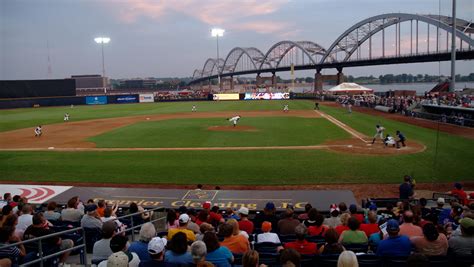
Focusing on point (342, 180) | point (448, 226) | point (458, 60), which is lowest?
point (342, 180)

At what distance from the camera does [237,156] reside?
24984 mm

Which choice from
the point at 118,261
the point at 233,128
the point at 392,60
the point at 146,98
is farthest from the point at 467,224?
the point at 392,60

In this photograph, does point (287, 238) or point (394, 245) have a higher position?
point (394, 245)

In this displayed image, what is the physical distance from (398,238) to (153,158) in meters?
19.8

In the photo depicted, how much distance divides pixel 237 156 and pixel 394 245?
1842cm

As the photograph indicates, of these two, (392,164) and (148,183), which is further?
(392,164)

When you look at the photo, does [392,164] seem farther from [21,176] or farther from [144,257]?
[21,176]

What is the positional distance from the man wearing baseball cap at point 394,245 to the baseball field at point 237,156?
11756mm

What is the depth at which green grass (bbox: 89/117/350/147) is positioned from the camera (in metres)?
30.2

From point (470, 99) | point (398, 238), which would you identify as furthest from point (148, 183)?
point (470, 99)

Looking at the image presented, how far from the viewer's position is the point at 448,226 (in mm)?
8469

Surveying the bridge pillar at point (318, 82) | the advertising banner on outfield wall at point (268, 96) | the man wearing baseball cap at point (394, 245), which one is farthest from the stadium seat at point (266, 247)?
the bridge pillar at point (318, 82)

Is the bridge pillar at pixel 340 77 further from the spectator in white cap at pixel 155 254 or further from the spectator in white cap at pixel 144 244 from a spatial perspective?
the spectator in white cap at pixel 155 254

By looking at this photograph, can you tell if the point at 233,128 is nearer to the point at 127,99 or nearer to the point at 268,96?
the point at 268,96
